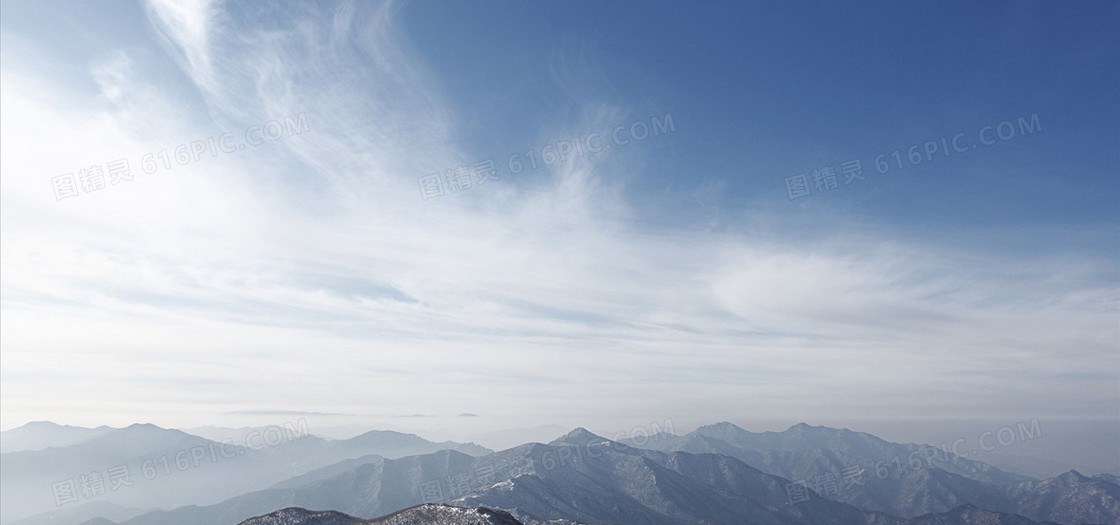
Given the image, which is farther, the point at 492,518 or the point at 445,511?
the point at 445,511

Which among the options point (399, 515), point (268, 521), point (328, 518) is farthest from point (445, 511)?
point (268, 521)

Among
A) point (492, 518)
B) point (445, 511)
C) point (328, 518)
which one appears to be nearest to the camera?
point (492, 518)

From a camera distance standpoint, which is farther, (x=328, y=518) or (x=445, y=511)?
(x=328, y=518)

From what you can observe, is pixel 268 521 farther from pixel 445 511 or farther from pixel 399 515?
pixel 445 511

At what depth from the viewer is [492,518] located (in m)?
82.2

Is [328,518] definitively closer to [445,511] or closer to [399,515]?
[399,515]

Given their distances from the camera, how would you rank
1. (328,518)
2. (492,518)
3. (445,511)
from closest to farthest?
1. (492,518)
2. (445,511)
3. (328,518)

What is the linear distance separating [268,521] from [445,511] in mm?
31076

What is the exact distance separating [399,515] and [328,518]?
1413 cm

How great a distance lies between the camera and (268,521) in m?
90.6

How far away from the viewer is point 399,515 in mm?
91125

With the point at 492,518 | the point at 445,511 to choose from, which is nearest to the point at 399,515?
the point at 445,511

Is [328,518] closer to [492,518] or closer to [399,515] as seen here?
[399,515]

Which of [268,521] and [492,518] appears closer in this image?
[492,518]
